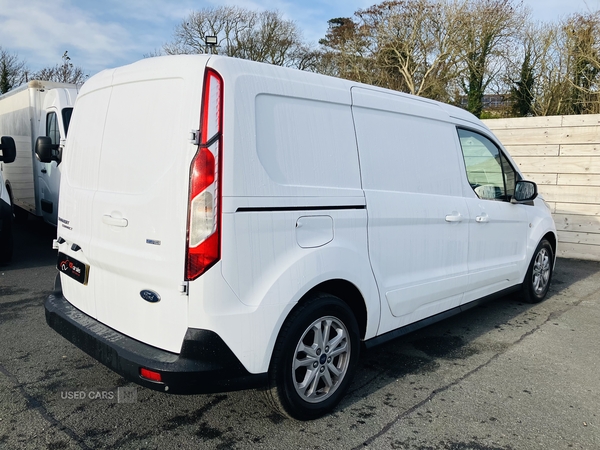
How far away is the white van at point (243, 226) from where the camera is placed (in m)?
2.39

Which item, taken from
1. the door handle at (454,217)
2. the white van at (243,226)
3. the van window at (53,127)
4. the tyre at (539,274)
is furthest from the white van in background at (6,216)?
the tyre at (539,274)

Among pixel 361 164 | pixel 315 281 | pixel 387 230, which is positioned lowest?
pixel 315 281

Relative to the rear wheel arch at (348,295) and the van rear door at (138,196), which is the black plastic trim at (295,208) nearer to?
the van rear door at (138,196)

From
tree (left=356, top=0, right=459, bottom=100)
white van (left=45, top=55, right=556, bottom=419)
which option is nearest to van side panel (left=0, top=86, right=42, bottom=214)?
white van (left=45, top=55, right=556, bottom=419)

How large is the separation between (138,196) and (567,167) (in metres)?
7.51

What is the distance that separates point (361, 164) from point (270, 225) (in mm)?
890

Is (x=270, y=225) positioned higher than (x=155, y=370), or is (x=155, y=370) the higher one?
(x=270, y=225)

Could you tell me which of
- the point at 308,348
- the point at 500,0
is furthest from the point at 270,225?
the point at 500,0

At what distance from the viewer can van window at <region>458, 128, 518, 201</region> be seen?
4.23 metres

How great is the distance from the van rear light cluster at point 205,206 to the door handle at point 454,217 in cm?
211

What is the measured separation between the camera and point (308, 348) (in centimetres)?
285

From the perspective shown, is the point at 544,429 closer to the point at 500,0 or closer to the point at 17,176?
the point at 17,176

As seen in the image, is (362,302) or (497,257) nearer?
(362,302)

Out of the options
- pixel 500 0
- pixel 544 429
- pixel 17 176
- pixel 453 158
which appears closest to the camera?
pixel 544 429
